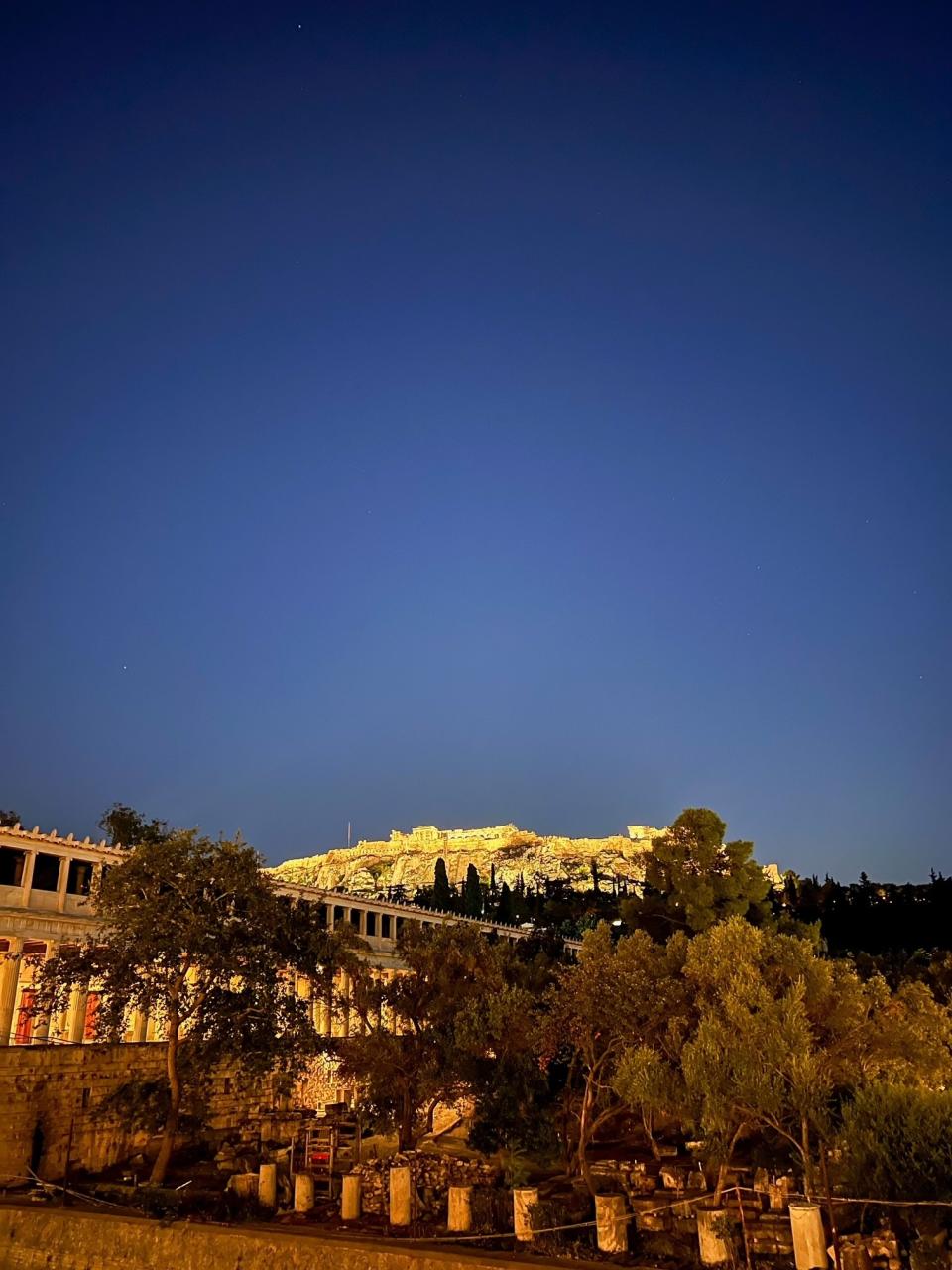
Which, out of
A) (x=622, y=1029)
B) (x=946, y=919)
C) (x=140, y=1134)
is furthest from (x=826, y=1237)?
(x=946, y=919)

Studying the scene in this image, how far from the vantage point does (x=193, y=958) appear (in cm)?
2281

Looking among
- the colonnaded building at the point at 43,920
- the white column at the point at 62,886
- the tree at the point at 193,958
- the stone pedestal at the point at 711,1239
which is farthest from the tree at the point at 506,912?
the stone pedestal at the point at 711,1239

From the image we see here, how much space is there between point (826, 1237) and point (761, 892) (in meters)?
27.9

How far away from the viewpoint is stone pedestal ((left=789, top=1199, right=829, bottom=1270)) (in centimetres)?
1373

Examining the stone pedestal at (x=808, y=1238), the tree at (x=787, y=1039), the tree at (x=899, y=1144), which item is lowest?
the stone pedestal at (x=808, y=1238)

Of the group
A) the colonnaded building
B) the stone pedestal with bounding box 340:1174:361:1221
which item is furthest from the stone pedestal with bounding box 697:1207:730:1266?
the colonnaded building

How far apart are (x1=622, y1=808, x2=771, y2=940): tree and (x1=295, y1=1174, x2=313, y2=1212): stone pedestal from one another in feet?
81.3

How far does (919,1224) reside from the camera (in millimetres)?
14445

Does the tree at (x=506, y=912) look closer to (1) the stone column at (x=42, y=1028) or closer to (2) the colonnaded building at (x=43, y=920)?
(2) the colonnaded building at (x=43, y=920)

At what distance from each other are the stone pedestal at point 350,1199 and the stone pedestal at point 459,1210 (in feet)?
8.80

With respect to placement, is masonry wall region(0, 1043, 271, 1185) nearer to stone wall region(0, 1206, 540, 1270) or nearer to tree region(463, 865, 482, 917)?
stone wall region(0, 1206, 540, 1270)

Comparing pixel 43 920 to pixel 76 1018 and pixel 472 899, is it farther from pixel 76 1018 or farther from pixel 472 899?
pixel 472 899

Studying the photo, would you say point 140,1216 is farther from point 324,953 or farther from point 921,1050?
point 921,1050

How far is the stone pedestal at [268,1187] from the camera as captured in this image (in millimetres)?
20047
